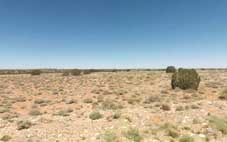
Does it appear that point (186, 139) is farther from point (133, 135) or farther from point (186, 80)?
point (186, 80)

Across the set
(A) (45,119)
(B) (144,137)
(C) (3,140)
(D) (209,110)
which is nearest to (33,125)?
(A) (45,119)

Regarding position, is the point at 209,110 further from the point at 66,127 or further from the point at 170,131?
the point at 66,127

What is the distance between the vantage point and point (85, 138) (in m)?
9.20

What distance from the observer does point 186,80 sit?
25.3m

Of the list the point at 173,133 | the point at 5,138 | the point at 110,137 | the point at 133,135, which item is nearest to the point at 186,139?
the point at 173,133

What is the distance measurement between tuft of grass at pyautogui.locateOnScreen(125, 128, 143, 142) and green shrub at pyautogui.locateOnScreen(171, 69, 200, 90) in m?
16.8

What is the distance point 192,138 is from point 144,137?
69.2 inches

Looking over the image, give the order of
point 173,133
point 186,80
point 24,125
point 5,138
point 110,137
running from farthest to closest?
point 186,80, point 24,125, point 173,133, point 5,138, point 110,137

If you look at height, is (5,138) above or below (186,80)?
below

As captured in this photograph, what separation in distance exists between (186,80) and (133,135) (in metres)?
17.4

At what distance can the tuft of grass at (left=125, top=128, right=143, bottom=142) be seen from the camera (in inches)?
354

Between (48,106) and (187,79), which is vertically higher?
Result: (187,79)

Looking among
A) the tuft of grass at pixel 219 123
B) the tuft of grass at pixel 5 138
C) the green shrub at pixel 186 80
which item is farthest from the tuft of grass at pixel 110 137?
the green shrub at pixel 186 80

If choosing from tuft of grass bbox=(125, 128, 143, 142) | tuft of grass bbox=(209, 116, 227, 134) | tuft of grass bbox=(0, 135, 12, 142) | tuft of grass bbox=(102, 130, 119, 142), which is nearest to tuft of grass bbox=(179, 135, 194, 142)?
tuft of grass bbox=(125, 128, 143, 142)
